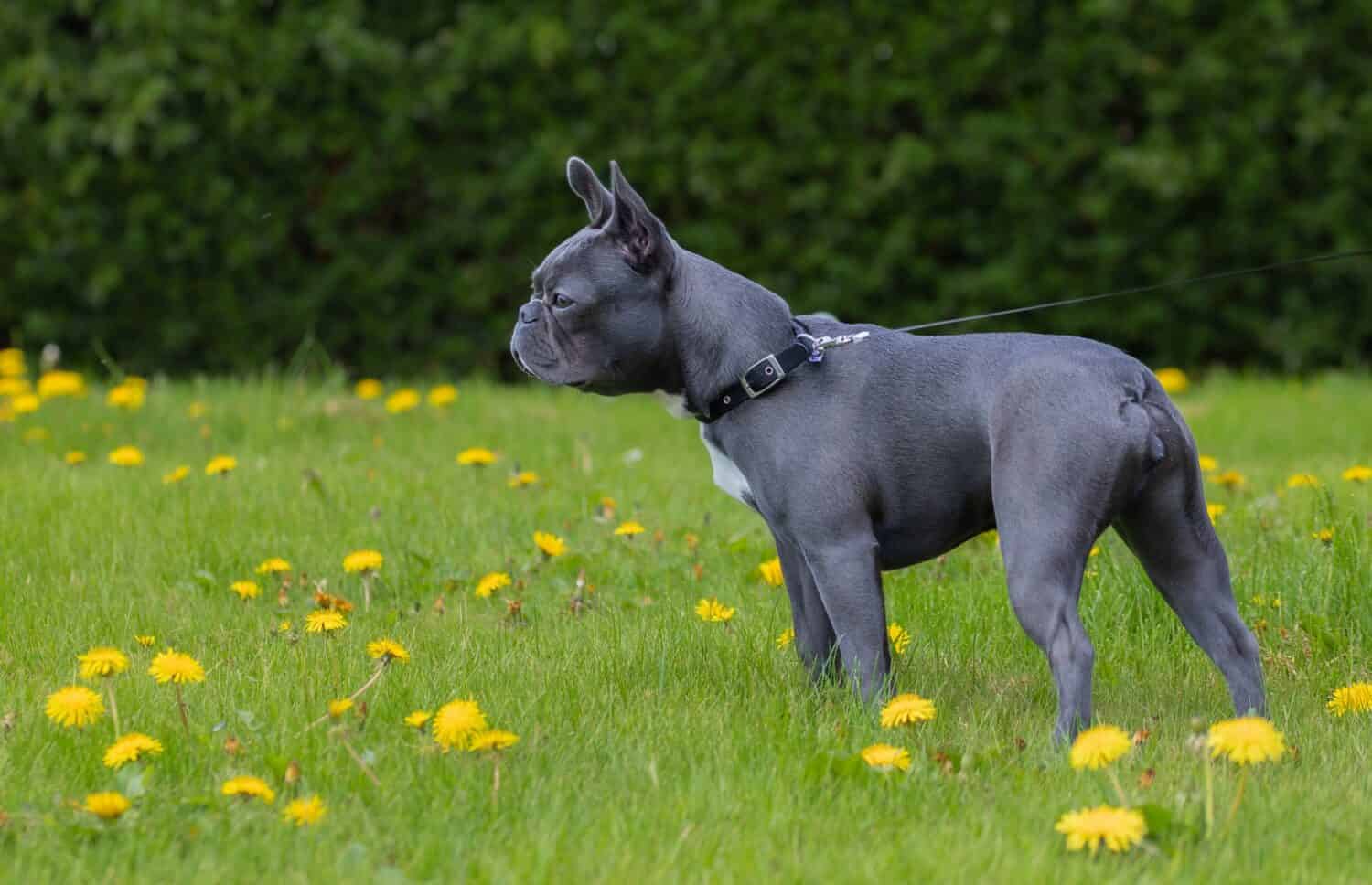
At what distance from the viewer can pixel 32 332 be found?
9.54m

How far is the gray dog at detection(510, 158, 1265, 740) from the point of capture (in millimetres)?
3354

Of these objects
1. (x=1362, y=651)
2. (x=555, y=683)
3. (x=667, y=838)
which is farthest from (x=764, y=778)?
(x=1362, y=651)

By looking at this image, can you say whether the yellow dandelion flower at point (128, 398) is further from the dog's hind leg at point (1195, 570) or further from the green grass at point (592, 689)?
the dog's hind leg at point (1195, 570)

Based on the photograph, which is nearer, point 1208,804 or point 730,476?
point 1208,804

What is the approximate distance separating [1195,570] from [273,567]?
251cm

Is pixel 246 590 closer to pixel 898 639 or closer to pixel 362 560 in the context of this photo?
pixel 362 560

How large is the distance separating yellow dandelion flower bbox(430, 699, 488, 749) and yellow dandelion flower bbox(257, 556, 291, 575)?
1.62 m

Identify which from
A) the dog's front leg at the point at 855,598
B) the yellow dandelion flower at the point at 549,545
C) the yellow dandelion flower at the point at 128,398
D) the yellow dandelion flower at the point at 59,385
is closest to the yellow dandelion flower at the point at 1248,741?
the dog's front leg at the point at 855,598

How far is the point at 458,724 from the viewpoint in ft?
10.2

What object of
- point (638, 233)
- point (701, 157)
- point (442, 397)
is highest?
point (638, 233)

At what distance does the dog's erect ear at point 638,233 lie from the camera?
3625 mm

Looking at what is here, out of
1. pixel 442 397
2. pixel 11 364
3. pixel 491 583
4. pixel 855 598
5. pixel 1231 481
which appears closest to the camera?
pixel 855 598

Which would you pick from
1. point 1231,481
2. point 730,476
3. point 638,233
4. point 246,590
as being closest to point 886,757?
point 730,476

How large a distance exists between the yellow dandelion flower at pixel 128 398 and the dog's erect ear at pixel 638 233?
3711mm
